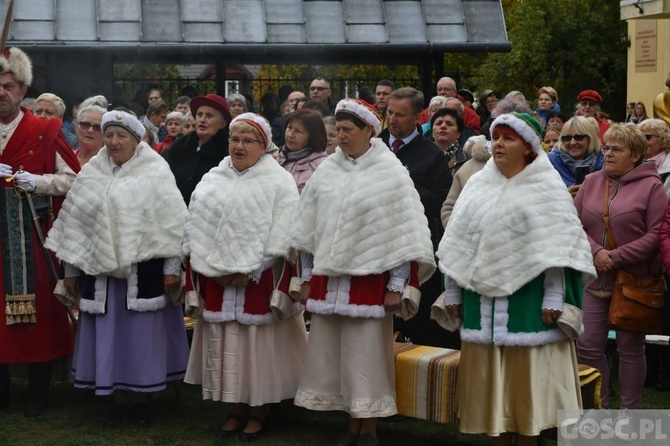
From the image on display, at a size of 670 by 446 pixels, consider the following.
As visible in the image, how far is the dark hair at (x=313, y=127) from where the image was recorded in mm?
8602

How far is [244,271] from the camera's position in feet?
24.7

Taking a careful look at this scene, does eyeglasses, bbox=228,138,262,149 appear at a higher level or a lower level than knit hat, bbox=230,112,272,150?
lower

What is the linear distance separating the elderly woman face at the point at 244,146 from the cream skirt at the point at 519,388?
2.06m

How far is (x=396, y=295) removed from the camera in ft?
23.3

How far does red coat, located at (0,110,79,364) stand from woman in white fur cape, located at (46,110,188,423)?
1.34 feet

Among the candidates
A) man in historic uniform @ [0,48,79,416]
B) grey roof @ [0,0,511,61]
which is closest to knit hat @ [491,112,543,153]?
man in historic uniform @ [0,48,79,416]

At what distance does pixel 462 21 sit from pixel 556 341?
9119 mm

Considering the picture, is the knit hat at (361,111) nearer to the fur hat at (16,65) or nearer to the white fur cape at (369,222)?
the white fur cape at (369,222)

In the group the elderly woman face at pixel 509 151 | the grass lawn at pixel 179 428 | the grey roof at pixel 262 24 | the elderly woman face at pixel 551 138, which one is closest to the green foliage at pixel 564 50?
the grey roof at pixel 262 24

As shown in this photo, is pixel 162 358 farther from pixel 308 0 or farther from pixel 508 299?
pixel 308 0

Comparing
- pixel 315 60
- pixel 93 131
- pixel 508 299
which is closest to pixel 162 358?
pixel 93 131

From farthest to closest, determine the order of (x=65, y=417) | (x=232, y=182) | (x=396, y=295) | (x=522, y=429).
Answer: (x=65, y=417), (x=232, y=182), (x=396, y=295), (x=522, y=429)

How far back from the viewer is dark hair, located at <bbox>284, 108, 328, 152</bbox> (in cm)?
860

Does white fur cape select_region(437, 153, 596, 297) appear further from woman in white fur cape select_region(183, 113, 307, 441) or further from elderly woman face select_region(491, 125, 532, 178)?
woman in white fur cape select_region(183, 113, 307, 441)
